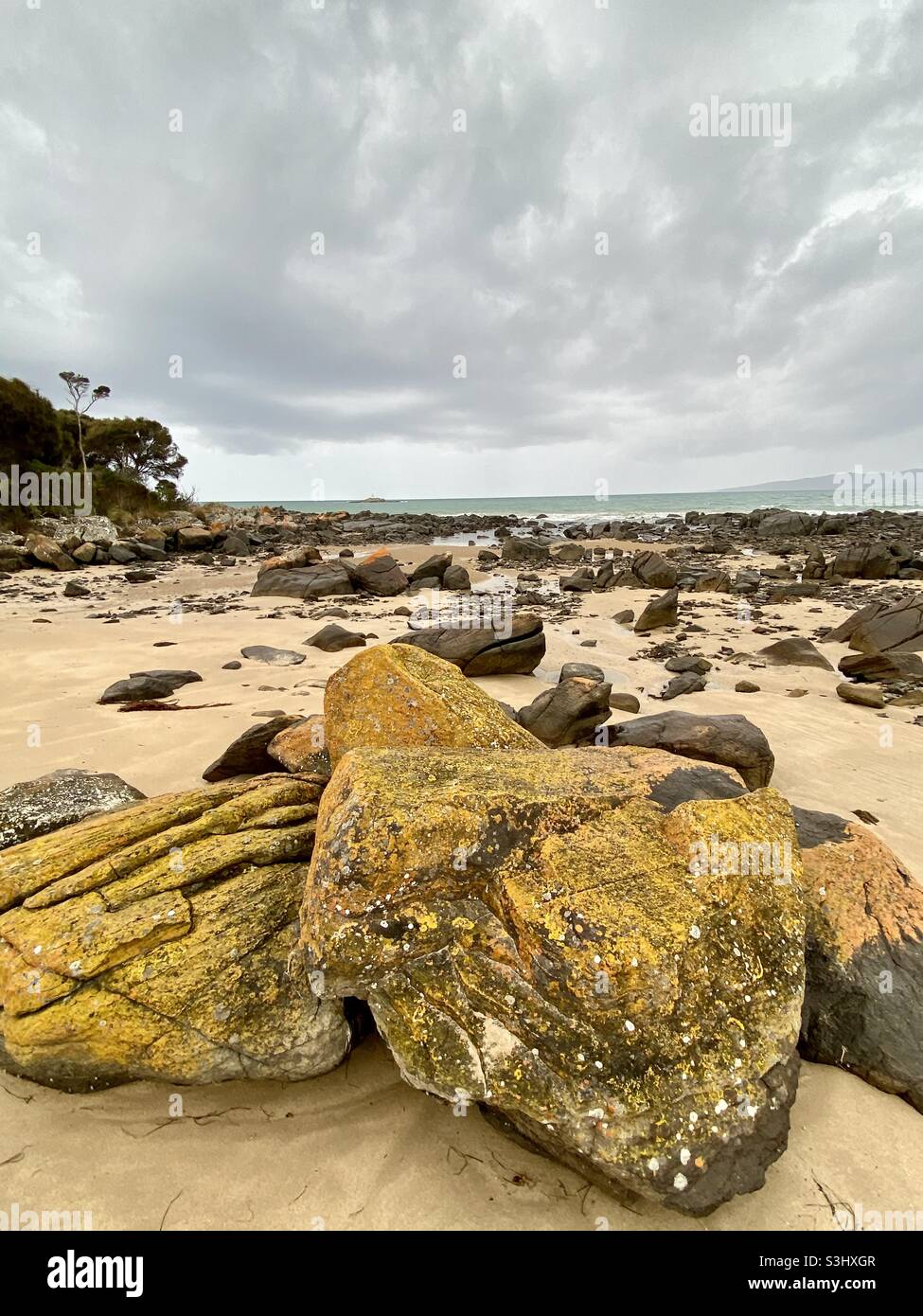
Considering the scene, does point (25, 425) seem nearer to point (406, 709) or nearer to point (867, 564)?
point (406, 709)

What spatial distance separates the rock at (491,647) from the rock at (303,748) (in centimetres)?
481

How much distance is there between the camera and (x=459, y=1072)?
2580 mm

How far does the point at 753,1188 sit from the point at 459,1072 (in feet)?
4.01

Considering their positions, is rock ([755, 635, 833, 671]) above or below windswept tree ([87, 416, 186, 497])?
below

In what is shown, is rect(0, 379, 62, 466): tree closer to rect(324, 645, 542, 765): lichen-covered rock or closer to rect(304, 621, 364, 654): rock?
rect(304, 621, 364, 654): rock

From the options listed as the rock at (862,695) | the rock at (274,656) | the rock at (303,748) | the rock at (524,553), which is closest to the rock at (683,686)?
the rock at (862,695)

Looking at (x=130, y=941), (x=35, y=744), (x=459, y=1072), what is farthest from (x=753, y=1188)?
(x=35, y=744)

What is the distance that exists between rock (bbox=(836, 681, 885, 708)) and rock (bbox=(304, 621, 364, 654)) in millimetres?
8622

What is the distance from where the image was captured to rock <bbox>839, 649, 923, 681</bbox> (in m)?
10.8

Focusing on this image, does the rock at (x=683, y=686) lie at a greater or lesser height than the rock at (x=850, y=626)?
lesser

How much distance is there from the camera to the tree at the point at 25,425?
34.3m

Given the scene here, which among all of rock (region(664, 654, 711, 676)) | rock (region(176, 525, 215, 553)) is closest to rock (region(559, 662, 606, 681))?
rock (region(664, 654, 711, 676))

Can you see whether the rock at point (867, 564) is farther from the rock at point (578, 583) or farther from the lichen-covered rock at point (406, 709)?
the lichen-covered rock at point (406, 709)
